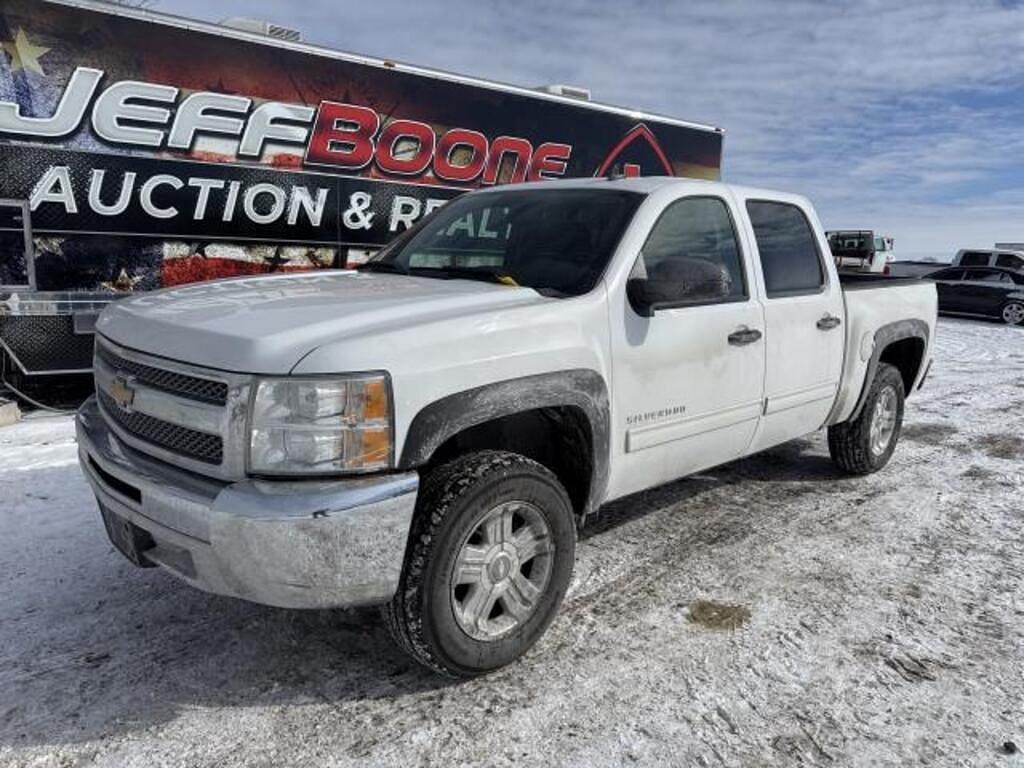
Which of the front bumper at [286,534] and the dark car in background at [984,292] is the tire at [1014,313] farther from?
the front bumper at [286,534]

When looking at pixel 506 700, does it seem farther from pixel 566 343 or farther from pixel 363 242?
pixel 363 242

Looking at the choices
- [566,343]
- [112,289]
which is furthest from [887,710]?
[112,289]

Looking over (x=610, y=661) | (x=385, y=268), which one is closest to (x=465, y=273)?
(x=385, y=268)

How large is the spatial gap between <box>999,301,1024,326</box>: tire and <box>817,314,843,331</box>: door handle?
54.8ft

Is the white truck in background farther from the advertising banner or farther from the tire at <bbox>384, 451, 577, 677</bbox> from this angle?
the tire at <bbox>384, 451, 577, 677</bbox>

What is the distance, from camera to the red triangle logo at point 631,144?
9219mm

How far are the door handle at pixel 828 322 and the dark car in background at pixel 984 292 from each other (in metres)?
15.4

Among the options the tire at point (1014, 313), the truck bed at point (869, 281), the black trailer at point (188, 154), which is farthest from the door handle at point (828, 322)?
the tire at point (1014, 313)

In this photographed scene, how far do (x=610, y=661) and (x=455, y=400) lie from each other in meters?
1.20

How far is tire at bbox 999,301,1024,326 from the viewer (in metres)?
18.2

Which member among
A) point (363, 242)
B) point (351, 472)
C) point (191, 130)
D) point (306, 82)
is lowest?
point (351, 472)

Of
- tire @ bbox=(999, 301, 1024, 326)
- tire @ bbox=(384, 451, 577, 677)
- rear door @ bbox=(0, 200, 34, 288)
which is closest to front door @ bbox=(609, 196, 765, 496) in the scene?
tire @ bbox=(384, 451, 577, 677)

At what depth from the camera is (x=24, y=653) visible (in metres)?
2.98

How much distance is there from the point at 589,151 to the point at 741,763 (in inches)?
300
